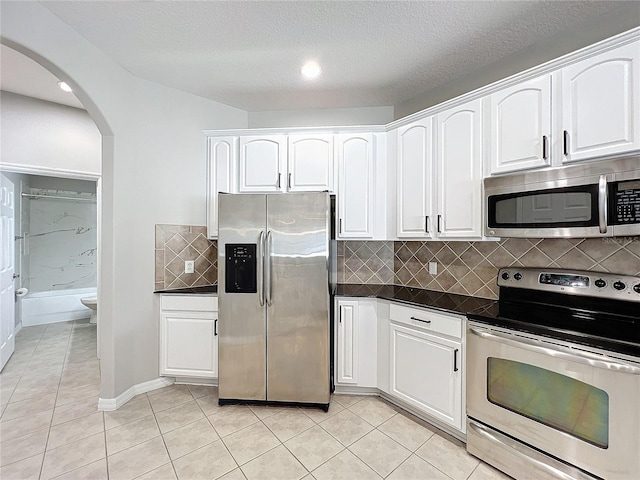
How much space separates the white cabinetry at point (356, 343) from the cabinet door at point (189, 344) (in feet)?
3.48

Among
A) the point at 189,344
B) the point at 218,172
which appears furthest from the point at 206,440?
the point at 218,172

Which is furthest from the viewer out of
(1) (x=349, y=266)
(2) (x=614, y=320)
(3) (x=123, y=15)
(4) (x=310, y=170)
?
(1) (x=349, y=266)

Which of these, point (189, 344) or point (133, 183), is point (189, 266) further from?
point (133, 183)

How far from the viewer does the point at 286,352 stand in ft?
7.87

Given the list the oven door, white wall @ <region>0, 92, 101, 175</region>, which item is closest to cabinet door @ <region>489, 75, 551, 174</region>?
the oven door

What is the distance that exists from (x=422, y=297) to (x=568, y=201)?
45.1 inches

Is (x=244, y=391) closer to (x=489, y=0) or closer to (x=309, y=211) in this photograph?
(x=309, y=211)

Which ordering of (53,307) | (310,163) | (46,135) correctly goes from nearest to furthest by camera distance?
(310,163) < (46,135) < (53,307)

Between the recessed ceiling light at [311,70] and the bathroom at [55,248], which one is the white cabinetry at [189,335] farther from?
the bathroom at [55,248]

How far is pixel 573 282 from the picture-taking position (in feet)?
5.94

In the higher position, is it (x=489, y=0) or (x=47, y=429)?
(x=489, y=0)

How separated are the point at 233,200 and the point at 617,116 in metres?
2.35

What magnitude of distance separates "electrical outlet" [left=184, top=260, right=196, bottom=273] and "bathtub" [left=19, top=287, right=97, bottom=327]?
11.3 ft

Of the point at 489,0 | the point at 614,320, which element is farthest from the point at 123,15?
the point at 614,320
